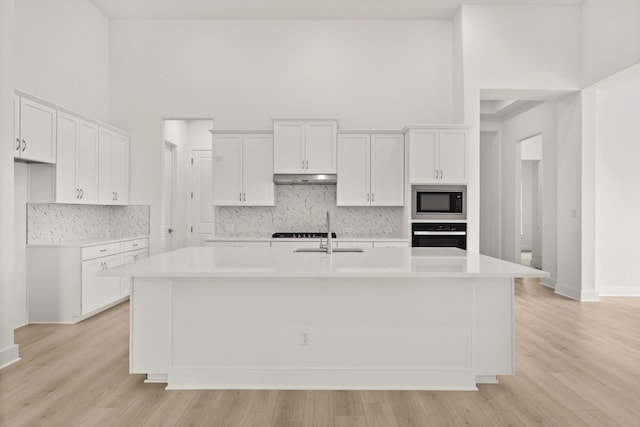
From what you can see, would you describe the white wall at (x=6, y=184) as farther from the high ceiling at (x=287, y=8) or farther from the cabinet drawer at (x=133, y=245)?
the high ceiling at (x=287, y=8)

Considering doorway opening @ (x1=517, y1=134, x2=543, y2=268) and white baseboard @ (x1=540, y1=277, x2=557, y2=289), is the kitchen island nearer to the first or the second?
white baseboard @ (x1=540, y1=277, x2=557, y2=289)

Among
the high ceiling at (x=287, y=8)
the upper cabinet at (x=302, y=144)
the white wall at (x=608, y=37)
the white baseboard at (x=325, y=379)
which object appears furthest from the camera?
the high ceiling at (x=287, y=8)

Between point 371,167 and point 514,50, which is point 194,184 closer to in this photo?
point 371,167

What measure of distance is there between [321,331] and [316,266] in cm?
50

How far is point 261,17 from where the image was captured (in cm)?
643

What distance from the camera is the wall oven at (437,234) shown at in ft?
18.8

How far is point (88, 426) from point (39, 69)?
4.26 metres

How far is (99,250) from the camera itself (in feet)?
16.8

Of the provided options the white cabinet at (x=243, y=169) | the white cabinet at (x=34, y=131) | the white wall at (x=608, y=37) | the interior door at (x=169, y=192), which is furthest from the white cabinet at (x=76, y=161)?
the white wall at (x=608, y=37)

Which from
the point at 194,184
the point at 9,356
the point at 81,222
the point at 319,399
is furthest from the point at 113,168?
the point at 319,399

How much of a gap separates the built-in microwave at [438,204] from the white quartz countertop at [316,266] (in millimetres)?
2353

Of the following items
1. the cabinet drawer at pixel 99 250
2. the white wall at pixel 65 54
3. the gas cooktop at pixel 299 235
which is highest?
the white wall at pixel 65 54

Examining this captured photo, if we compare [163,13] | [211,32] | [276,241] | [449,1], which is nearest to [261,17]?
[211,32]

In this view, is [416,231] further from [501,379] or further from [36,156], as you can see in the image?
[36,156]
